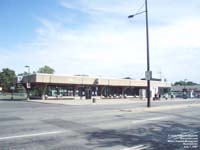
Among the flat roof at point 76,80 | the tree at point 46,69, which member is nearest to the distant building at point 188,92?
the flat roof at point 76,80

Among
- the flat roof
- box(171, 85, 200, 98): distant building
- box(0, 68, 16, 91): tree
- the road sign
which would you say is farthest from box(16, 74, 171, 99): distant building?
box(0, 68, 16, 91): tree

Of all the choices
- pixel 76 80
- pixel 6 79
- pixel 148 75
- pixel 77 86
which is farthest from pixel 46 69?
pixel 148 75

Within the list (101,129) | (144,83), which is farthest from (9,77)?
(101,129)

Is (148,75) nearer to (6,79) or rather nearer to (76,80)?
(76,80)

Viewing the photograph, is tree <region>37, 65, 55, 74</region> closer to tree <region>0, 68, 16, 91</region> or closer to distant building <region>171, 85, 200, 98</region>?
tree <region>0, 68, 16, 91</region>

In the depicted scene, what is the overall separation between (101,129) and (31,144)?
414 centimetres

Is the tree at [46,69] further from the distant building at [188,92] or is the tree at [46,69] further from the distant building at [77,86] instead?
the distant building at [77,86]

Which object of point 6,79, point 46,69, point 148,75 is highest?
point 46,69

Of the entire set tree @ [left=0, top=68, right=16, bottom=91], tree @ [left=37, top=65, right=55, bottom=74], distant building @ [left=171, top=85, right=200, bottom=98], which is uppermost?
tree @ [left=37, top=65, right=55, bottom=74]

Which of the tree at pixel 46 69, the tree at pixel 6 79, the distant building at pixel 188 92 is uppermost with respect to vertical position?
the tree at pixel 46 69

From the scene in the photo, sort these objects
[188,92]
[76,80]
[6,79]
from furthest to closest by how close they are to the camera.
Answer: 1. [6,79]
2. [188,92]
3. [76,80]

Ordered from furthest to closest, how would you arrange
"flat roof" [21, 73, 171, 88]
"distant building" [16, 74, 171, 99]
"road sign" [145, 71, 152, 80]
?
"distant building" [16, 74, 171, 99], "flat roof" [21, 73, 171, 88], "road sign" [145, 71, 152, 80]

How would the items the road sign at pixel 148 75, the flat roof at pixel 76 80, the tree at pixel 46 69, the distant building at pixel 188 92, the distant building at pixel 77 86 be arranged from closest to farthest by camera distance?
1. the road sign at pixel 148 75
2. the flat roof at pixel 76 80
3. the distant building at pixel 77 86
4. the distant building at pixel 188 92
5. the tree at pixel 46 69

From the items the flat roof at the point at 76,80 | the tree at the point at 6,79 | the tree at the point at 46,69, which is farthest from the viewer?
the tree at the point at 6,79
